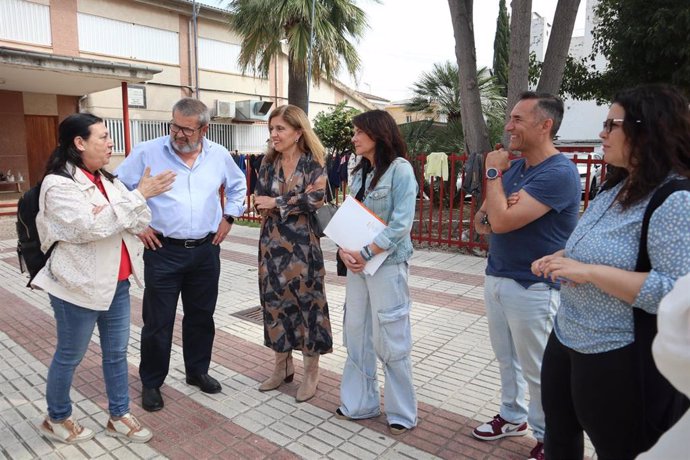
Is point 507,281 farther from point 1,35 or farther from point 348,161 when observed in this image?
point 1,35

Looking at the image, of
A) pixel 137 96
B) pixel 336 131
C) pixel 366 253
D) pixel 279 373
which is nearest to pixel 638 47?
pixel 336 131

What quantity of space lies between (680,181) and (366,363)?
2.01 meters

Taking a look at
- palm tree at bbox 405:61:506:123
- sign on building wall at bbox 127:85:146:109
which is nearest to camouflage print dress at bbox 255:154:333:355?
palm tree at bbox 405:61:506:123

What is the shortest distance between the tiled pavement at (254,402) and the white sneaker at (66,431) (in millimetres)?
50

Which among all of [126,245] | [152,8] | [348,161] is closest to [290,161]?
[126,245]

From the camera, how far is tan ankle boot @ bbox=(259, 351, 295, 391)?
3.56m

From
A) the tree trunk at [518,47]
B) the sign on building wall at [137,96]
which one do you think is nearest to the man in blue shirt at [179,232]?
the tree trunk at [518,47]

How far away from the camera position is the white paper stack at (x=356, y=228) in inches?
111

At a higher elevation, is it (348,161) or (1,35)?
(1,35)

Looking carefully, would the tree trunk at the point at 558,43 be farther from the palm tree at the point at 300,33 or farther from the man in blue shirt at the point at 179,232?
the palm tree at the point at 300,33

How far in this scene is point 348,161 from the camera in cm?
1047

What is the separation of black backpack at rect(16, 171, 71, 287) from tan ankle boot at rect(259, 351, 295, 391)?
5.30ft

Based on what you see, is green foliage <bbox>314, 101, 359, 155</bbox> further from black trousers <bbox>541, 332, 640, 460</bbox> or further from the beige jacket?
Result: black trousers <bbox>541, 332, 640, 460</bbox>

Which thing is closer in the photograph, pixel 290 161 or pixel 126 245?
pixel 126 245
